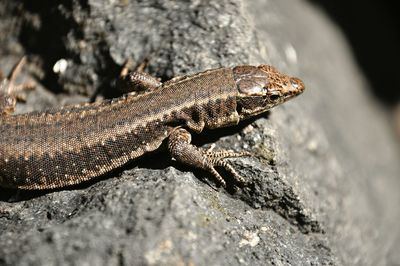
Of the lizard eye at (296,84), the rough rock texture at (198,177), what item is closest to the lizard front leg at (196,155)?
the rough rock texture at (198,177)

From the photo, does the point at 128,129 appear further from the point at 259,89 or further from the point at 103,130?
the point at 259,89

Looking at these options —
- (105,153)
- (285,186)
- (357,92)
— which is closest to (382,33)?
(357,92)

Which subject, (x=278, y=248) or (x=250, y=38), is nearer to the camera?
(x=278, y=248)

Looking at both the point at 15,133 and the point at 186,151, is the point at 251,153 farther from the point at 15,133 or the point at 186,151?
the point at 15,133

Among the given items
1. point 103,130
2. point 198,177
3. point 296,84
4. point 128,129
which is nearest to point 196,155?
point 198,177

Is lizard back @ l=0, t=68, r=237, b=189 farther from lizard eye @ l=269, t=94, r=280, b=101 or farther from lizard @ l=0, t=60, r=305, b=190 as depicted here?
lizard eye @ l=269, t=94, r=280, b=101
